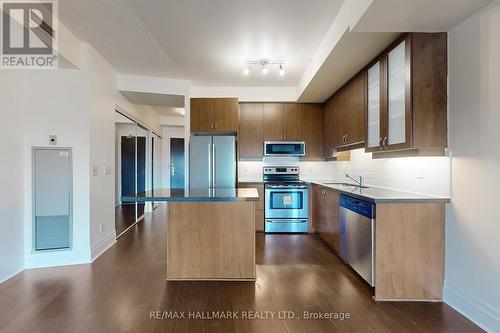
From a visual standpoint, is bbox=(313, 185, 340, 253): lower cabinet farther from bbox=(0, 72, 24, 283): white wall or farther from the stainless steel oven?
bbox=(0, 72, 24, 283): white wall

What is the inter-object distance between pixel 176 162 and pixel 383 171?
5904 mm

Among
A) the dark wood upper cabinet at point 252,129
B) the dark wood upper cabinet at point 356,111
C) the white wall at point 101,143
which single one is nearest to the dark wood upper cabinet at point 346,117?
the dark wood upper cabinet at point 356,111

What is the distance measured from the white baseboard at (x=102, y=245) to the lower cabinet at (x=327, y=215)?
9.79 feet

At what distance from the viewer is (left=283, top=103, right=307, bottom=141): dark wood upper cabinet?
475 cm

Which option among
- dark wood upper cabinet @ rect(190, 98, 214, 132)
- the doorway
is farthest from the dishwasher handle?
the doorway

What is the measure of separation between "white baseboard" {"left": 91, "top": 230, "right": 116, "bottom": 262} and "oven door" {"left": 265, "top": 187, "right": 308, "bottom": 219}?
2.38 metres

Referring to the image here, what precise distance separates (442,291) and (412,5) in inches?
89.0

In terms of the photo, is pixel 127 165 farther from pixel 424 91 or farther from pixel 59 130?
pixel 424 91

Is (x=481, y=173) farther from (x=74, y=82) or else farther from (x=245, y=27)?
(x=74, y=82)

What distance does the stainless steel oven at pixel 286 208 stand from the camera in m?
4.43

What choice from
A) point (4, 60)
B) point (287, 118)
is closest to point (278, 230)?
point (287, 118)

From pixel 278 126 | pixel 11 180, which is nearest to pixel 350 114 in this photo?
pixel 278 126

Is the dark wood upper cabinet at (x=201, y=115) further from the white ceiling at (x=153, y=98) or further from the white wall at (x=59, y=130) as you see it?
the white wall at (x=59, y=130)

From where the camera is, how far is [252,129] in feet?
15.6
